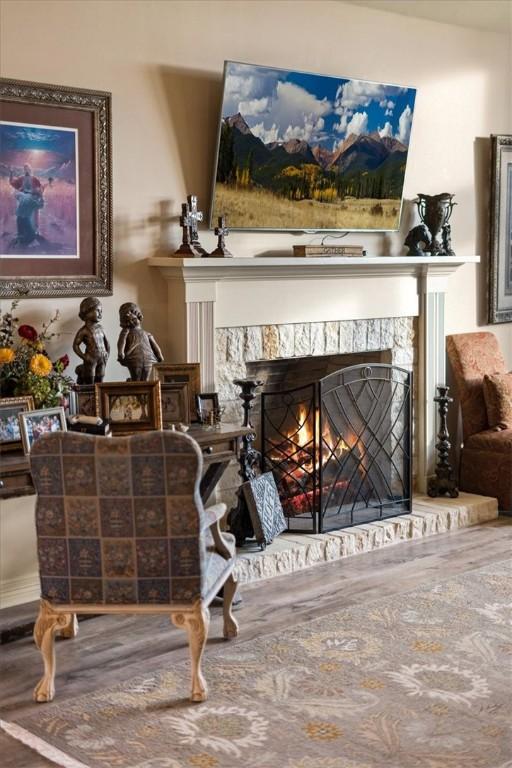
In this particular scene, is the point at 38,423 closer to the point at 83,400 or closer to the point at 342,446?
the point at 83,400

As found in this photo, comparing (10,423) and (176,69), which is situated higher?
(176,69)

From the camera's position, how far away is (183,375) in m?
4.57

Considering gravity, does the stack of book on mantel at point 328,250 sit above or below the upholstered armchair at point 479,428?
above

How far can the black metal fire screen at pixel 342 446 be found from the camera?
5336 mm

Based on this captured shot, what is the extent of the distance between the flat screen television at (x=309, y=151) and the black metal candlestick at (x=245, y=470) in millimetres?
807

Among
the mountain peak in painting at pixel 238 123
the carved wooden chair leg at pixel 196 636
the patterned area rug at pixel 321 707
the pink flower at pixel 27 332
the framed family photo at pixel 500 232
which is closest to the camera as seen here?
the patterned area rug at pixel 321 707

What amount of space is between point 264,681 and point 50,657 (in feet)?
2.40

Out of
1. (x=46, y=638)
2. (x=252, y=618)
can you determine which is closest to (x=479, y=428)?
(x=252, y=618)

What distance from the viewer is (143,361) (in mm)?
4562

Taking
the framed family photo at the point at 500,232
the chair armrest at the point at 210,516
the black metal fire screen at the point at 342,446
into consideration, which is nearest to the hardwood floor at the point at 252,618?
the black metal fire screen at the point at 342,446

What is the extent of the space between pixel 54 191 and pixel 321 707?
2413 mm

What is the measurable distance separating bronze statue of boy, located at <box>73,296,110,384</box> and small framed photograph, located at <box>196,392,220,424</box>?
0.47 metres

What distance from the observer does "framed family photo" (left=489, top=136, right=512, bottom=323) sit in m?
6.43

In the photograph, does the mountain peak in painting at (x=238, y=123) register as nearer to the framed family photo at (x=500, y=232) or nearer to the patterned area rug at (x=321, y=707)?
the framed family photo at (x=500, y=232)
